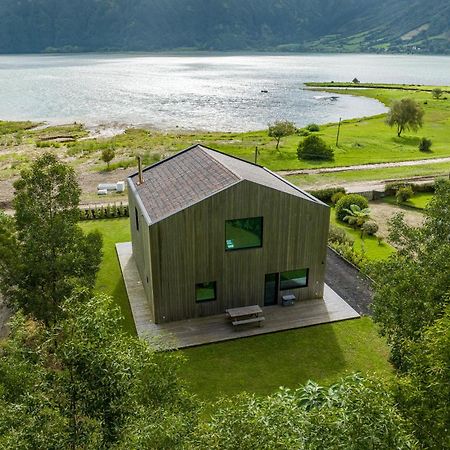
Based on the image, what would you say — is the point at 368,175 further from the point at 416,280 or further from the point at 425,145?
the point at 416,280

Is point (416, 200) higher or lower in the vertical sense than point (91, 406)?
lower

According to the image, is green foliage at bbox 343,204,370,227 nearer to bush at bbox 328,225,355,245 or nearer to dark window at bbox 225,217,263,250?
bush at bbox 328,225,355,245

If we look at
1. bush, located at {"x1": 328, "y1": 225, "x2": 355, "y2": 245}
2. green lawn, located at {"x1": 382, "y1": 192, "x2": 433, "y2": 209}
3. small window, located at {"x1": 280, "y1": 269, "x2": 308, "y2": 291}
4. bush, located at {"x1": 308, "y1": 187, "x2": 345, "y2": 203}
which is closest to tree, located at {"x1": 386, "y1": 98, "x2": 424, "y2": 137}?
green lawn, located at {"x1": 382, "y1": 192, "x2": 433, "y2": 209}

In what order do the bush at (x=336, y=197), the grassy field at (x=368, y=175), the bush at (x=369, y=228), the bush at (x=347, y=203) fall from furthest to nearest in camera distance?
1. the grassy field at (x=368, y=175)
2. the bush at (x=336, y=197)
3. the bush at (x=347, y=203)
4. the bush at (x=369, y=228)

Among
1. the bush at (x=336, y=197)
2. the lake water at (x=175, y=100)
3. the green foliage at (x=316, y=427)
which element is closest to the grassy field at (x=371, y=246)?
the bush at (x=336, y=197)

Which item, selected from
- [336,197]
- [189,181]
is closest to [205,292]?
[189,181]

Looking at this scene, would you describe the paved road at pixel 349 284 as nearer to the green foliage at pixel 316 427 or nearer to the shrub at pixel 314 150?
the green foliage at pixel 316 427
